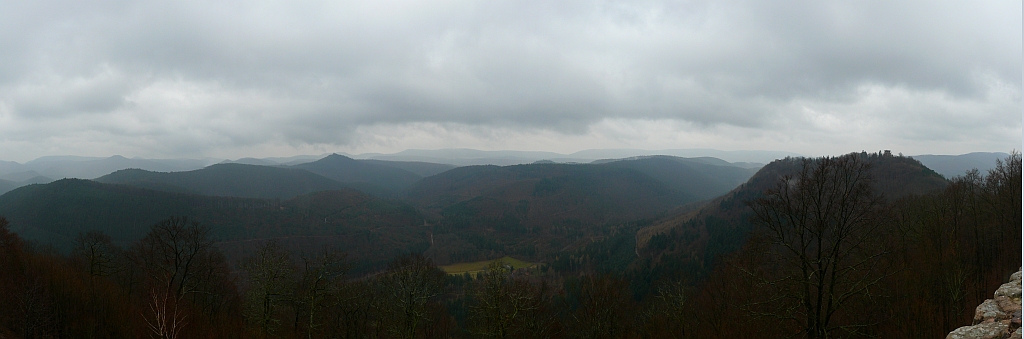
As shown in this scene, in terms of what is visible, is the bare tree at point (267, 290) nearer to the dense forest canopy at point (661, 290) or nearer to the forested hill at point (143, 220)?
the dense forest canopy at point (661, 290)

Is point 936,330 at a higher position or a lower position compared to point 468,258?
higher

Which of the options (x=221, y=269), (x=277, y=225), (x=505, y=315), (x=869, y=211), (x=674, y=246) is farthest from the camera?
(x=277, y=225)

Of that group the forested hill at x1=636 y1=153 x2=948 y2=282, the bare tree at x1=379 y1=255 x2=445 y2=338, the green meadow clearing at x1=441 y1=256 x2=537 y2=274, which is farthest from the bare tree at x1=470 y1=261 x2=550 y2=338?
the green meadow clearing at x1=441 y1=256 x2=537 y2=274

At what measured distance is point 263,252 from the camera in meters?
26.9

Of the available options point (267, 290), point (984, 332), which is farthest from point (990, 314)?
point (267, 290)

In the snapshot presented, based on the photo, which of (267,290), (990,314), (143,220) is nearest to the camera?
(990,314)

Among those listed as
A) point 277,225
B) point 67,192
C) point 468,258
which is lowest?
point 468,258

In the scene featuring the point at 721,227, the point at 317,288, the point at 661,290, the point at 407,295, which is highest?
the point at 317,288

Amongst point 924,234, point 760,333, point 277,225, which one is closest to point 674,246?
point 924,234

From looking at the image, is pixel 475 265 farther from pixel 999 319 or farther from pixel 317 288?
pixel 999 319

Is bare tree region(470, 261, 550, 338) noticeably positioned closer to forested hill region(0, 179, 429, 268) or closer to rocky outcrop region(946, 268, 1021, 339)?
rocky outcrop region(946, 268, 1021, 339)

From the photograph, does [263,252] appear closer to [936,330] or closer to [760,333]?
[760,333]

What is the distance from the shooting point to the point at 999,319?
10.7 m

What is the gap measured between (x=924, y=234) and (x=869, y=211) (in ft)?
81.1
